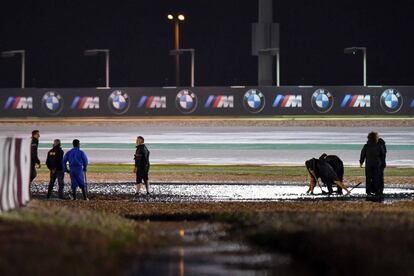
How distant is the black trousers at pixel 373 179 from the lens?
90.5 ft

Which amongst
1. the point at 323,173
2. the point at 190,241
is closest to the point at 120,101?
the point at 323,173

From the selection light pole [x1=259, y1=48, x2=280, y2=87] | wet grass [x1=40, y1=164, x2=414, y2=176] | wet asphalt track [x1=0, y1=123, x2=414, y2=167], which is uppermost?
light pole [x1=259, y1=48, x2=280, y2=87]

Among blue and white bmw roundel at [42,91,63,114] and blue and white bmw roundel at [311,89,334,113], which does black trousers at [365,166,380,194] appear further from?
blue and white bmw roundel at [42,91,63,114]

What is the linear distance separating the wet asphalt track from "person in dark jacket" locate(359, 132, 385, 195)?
1683 centimetres

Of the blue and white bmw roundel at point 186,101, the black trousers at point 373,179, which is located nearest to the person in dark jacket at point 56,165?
the black trousers at point 373,179

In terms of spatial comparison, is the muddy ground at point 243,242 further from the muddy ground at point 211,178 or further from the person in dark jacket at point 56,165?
the muddy ground at point 211,178

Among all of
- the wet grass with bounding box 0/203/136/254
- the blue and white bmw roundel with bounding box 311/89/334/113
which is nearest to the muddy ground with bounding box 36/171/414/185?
the wet grass with bounding box 0/203/136/254

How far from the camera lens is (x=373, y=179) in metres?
27.7

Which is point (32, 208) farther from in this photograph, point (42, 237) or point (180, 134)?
point (180, 134)

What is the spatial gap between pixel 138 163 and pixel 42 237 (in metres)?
14.8

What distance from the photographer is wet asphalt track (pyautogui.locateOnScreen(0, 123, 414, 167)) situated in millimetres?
48000

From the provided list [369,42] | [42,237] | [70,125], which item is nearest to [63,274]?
[42,237]

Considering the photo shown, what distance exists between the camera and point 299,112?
61.9 m

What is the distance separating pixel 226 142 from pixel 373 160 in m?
28.6
